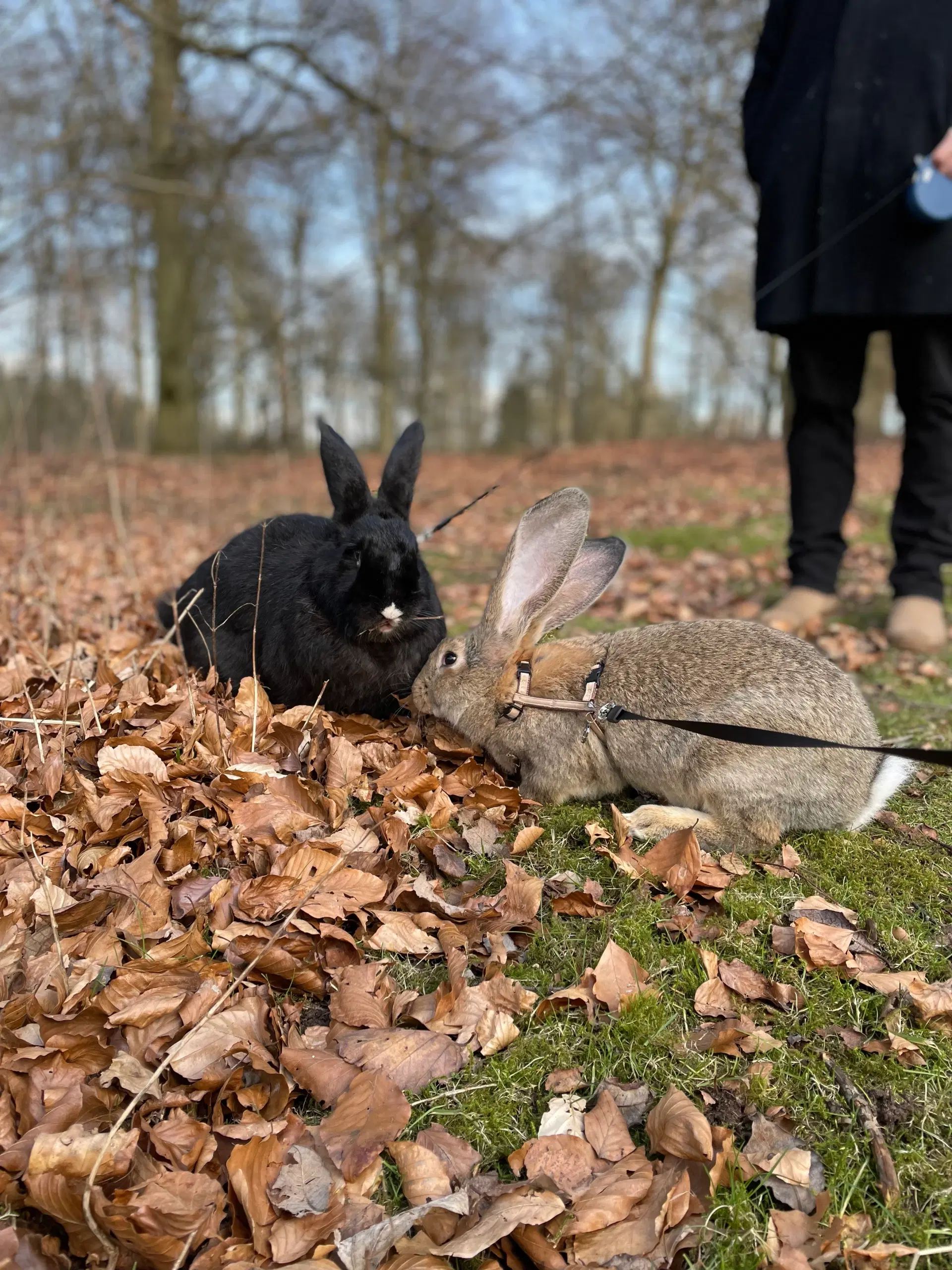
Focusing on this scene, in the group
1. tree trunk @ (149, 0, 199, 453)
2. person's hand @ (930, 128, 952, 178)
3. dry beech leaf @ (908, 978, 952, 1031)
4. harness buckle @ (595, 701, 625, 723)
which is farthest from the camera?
tree trunk @ (149, 0, 199, 453)

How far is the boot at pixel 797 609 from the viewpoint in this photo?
19.0 ft

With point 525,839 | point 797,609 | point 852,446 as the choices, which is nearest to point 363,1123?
point 525,839

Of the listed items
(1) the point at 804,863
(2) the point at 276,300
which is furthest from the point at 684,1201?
(2) the point at 276,300

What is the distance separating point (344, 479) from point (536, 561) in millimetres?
989

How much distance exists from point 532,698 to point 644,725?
47cm

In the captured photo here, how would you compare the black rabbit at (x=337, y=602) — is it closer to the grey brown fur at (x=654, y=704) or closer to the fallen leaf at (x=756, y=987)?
the grey brown fur at (x=654, y=704)

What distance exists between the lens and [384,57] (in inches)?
811

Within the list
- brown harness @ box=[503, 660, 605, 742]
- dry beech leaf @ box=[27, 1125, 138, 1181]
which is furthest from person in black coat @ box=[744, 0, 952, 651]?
dry beech leaf @ box=[27, 1125, 138, 1181]

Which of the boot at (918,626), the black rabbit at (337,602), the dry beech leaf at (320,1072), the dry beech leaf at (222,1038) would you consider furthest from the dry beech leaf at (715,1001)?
the boot at (918,626)

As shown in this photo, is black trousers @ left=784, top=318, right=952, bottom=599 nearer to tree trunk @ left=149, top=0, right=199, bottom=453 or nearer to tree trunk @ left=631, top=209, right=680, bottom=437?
tree trunk @ left=149, top=0, right=199, bottom=453

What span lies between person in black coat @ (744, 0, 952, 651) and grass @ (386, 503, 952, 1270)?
9.40 feet

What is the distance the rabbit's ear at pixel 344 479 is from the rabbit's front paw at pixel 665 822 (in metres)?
1.80

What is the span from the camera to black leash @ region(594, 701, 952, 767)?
2539 millimetres

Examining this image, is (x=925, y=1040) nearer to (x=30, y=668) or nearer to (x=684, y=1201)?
(x=684, y=1201)
